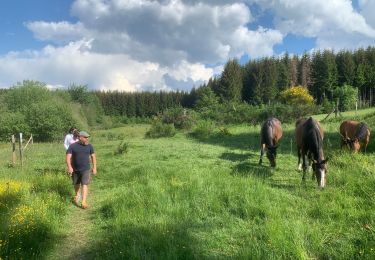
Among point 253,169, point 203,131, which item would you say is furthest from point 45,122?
point 253,169

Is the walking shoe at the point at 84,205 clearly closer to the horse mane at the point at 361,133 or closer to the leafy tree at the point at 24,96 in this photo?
the horse mane at the point at 361,133

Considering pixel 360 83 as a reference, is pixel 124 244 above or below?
below

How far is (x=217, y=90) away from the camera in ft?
237

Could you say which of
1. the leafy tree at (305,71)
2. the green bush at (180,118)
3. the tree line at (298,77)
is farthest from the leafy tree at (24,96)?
the leafy tree at (305,71)

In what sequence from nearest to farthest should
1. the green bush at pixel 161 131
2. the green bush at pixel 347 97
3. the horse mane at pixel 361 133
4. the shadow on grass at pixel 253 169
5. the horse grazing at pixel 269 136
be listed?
the shadow on grass at pixel 253 169 → the horse grazing at pixel 269 136 → the horse mane at pixel 361 133 → the green bush at pixel 161 131 → the green bush at pixel 347 97

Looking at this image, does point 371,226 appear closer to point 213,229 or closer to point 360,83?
point 213,229

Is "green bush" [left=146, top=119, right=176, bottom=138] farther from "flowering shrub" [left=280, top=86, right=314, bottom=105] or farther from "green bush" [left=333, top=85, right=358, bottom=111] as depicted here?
"green bush" [left=333, top=85, right=358, bottom=111]

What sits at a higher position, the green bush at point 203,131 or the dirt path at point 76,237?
the green bush at point 203,131

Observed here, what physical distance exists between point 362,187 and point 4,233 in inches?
275

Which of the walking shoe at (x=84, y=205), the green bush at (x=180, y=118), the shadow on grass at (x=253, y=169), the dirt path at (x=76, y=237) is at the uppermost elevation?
the green bush at (x=180, y=118)

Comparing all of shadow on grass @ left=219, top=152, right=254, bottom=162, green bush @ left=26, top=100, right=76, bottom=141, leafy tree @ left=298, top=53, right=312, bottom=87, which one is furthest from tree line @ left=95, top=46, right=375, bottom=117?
shadow on grass @ left=219, top=152, right=254, bottom=162

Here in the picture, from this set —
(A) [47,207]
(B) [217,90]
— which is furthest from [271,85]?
(A) [47,207]

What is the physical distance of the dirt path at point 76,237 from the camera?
6176mm

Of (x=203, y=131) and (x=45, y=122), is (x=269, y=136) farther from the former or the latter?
(x=45, y=122)
